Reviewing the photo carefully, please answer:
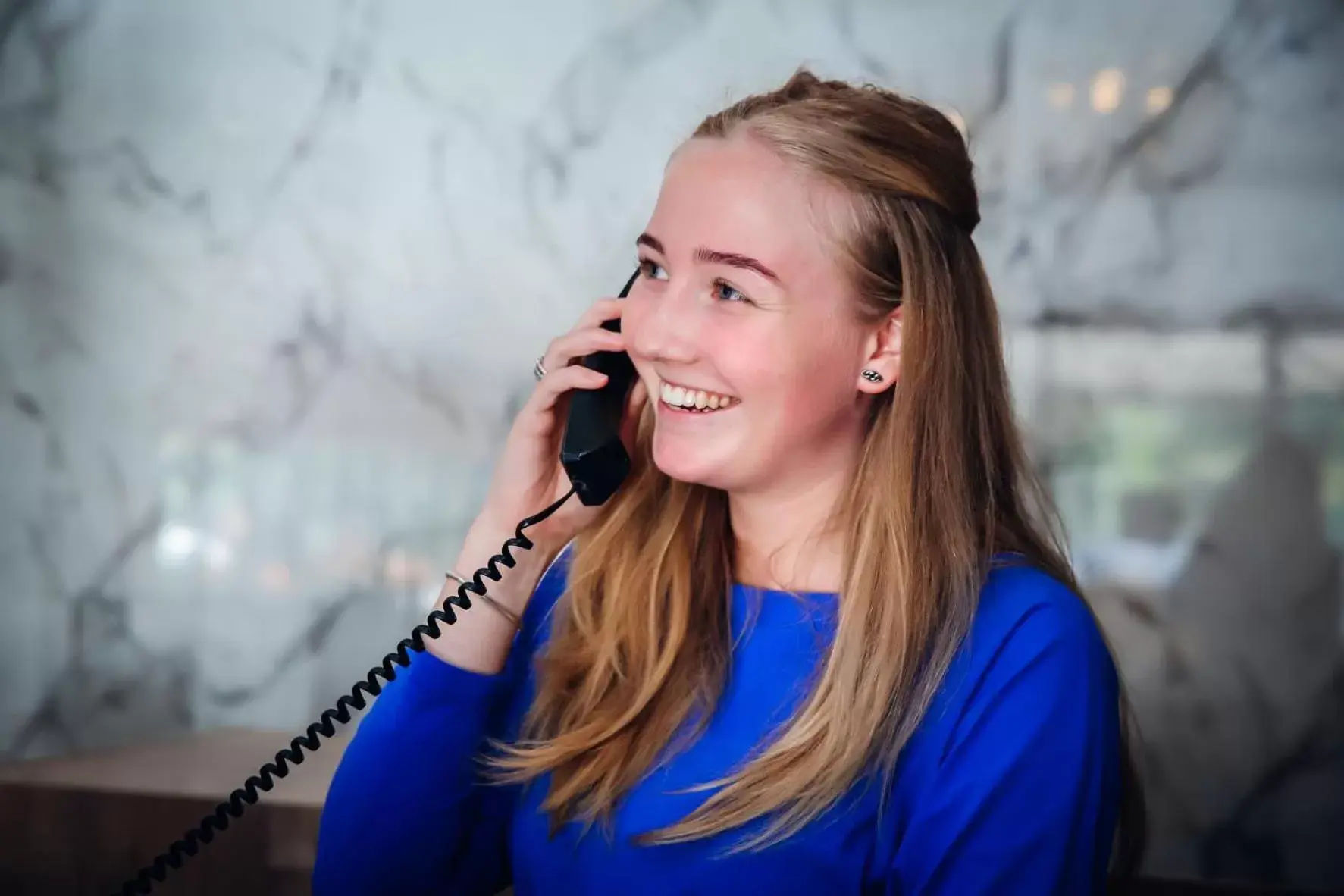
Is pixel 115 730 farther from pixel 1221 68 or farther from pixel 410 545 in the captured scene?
pixel 1221 68

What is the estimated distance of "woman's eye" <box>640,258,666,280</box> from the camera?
113 cm

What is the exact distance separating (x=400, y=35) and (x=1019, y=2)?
0.80 metres

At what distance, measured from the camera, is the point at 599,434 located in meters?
1.14

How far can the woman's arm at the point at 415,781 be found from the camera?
3.70ft

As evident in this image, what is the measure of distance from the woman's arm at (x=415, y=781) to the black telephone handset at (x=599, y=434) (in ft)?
0.43

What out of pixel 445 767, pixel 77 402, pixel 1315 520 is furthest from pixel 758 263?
pixel 77 402

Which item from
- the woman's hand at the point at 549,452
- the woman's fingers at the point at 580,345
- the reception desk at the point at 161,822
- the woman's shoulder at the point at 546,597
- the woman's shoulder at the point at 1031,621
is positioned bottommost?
the reception desk at the point at 161,822

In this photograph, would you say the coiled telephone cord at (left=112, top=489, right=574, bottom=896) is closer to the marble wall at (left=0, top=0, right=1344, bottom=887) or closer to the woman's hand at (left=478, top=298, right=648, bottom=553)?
the woman's hand at (left=478, top=298, right=648, bottom=553)

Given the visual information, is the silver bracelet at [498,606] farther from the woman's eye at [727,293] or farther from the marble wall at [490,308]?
the marble wall at [490,308]

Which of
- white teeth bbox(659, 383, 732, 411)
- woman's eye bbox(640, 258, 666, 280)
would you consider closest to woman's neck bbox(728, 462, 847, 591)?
white teeth bbox(659, 383, 732, 411)

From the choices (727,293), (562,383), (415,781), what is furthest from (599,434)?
(415,781)

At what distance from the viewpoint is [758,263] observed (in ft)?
3.38

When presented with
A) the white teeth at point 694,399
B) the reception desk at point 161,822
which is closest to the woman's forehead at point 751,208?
the white teeth at point 694,399

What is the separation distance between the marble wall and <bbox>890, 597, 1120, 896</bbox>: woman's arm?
1.78ft
